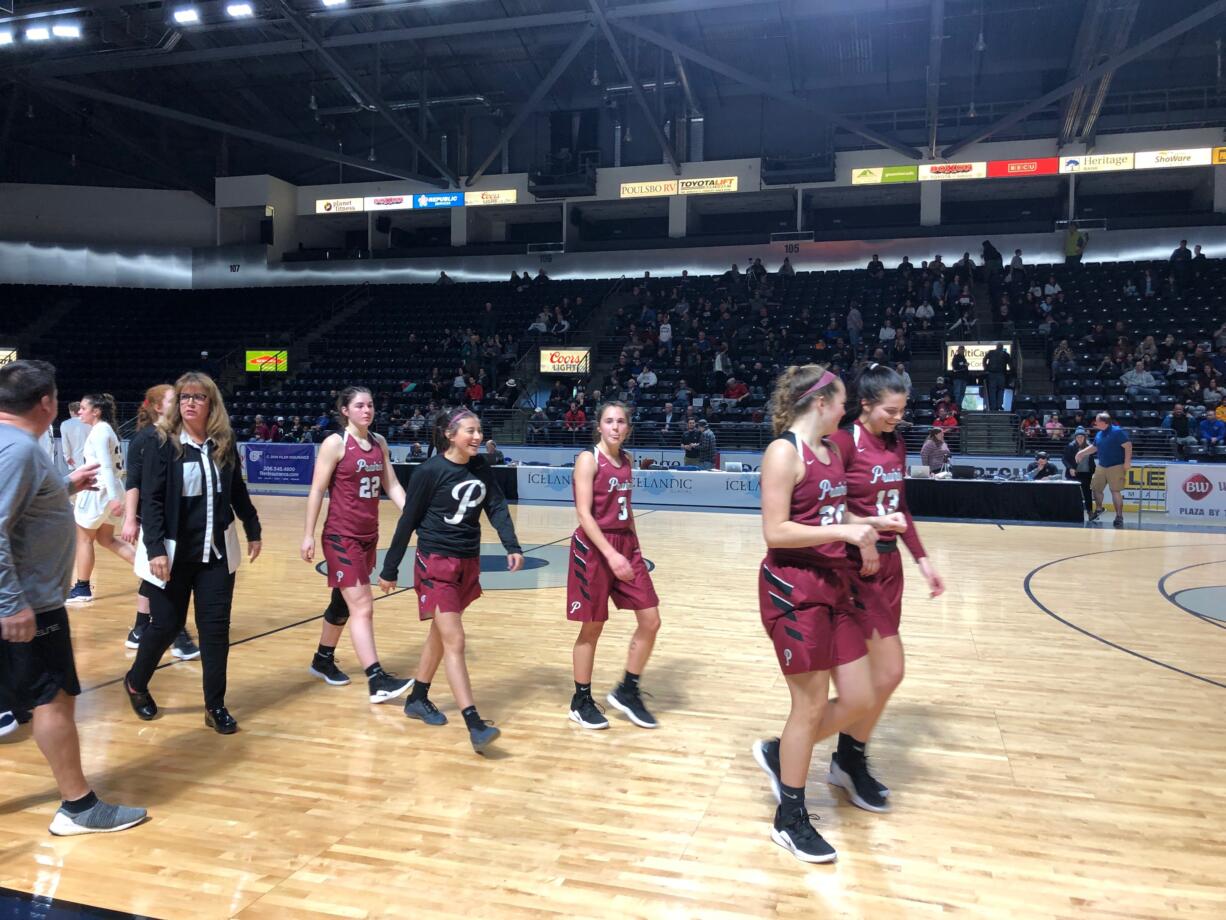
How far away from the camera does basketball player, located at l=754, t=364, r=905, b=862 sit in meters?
3.28

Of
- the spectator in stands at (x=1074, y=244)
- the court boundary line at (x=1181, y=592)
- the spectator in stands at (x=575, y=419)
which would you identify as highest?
the spectator in stands at (x=1074, y=244)

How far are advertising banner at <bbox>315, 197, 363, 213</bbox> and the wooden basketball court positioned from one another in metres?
25.8

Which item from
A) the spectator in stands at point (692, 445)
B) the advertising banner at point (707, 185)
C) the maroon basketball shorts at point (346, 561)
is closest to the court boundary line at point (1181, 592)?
the maroon basketball shorts at point (346, 561)

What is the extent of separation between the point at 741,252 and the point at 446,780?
85.1 ft

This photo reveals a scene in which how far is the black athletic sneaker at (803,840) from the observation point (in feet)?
10.8

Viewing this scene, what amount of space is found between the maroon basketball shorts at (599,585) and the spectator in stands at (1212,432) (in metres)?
15.5

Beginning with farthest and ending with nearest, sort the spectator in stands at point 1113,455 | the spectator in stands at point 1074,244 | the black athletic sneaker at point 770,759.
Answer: the spectator in stands at point 1074,244 → the spectator in stands at point 1113,455 → the black athletic sneaker at point 770,759

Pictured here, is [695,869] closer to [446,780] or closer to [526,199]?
[446,780]

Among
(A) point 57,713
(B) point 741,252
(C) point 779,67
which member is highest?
(C) point 779,67

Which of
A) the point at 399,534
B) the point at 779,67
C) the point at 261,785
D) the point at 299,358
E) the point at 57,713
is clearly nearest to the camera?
the point at 57,713

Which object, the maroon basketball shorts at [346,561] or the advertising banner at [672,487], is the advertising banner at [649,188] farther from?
the maroon basketball shorts at [346,561]

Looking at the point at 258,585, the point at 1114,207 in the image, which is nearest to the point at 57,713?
the point at 258,585

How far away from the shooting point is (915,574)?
33.0ft

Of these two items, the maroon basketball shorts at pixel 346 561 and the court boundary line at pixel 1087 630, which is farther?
the court boundary line at pixel 1087 630
